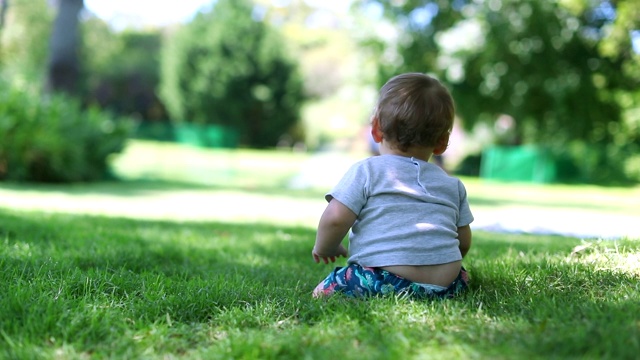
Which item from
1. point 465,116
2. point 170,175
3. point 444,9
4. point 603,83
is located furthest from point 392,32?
point 170,175

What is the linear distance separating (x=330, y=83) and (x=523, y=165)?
2635cm

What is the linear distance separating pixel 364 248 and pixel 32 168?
37.9ft

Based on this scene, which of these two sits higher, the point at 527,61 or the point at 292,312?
the point at 527,61

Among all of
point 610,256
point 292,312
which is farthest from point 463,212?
point 292,312

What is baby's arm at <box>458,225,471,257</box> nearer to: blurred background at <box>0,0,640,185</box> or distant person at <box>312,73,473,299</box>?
distant person at <box>312,73,473,299</box>

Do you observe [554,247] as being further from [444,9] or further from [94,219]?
[444,9]

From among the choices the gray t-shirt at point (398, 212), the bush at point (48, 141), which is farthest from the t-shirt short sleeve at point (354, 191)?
the bush at point (48, 141)

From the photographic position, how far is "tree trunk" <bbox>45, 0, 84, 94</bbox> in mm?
14805

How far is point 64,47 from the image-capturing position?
14.9 meters

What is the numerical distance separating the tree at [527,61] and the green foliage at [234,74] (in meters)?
13.7

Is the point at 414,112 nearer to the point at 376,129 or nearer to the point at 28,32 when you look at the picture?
the point at 376,129

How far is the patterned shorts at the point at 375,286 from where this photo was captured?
2627 mm

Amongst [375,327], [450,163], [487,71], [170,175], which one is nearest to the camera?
[375,327]

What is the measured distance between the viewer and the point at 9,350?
6.10 feet
